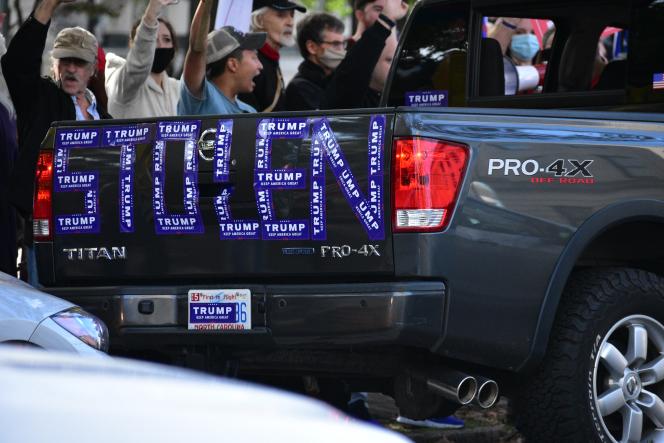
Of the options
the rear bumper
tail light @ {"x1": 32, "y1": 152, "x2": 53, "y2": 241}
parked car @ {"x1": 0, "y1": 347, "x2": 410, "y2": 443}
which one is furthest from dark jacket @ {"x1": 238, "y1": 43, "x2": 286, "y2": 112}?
parked car @ {"x1": 0, "y1": 347, "x2": 410, "y2": 443}

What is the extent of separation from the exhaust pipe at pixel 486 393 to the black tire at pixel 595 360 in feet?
0.49

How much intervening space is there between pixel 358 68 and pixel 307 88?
106 centimetres

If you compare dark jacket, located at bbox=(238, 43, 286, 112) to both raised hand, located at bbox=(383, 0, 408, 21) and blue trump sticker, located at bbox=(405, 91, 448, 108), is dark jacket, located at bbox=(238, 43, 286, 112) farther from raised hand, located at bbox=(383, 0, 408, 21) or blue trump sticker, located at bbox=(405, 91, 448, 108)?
blue trump sticker, located at bbox=(405, 91, 448, 108)

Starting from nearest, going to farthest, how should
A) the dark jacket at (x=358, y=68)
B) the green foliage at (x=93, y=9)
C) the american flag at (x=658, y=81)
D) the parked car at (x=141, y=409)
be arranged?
the parked car at (x=141, y=409)
the american flag at (x=658, y=81)
the dark jacket at (x=358, y=68)
the green foliage at (x=93, y=9)

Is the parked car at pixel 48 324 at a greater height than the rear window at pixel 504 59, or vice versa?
the rear window at pixel 504 59

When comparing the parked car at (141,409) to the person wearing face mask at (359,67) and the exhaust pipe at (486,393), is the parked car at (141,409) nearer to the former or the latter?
the exhaust pipe at (486,393)

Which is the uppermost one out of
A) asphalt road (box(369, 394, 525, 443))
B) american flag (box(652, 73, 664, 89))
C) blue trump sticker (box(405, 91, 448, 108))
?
american flag (box(652, 73, 664, 89))

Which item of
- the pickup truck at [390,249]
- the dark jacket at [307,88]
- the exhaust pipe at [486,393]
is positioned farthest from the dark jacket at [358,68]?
the exhaust pipe at [486,393]

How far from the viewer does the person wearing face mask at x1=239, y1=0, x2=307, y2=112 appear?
9.34 meters

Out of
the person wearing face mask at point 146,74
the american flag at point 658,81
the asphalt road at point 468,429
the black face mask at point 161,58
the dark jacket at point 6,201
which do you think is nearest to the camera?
the american flag at point 658,81

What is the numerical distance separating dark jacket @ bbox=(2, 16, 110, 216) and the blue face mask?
12.6 ft

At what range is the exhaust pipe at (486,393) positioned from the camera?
573cm

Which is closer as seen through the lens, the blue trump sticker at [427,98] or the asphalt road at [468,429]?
the asphalt road at [468,429]

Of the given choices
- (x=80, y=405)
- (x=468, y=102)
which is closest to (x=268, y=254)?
(x=468, y=102)
